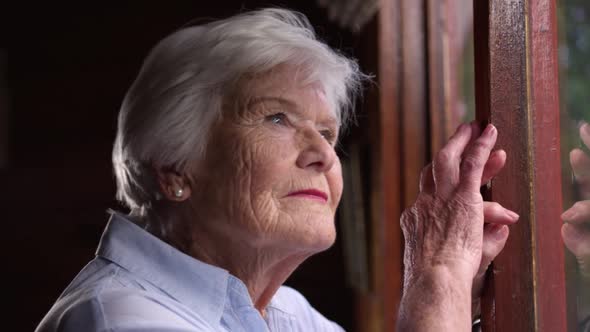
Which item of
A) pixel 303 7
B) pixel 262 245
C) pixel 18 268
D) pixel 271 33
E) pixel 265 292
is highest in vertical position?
pixel 303 7

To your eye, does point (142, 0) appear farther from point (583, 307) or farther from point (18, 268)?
point (583, 307)

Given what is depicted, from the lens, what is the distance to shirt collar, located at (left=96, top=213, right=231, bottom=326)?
1.29 metres

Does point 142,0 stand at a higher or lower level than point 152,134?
higher

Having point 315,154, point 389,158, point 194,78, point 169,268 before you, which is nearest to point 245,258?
point 169,268

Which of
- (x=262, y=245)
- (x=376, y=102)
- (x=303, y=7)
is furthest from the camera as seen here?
(x=303, y=7)

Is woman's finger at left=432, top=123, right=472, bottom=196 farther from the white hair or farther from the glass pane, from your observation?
Result: the white hair

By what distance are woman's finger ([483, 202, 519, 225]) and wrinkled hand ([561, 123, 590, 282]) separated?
81 mm

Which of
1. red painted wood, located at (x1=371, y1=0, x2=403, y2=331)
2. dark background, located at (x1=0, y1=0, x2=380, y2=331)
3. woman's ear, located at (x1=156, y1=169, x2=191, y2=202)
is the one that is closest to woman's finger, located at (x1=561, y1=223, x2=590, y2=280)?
woman's ear, located at (x1=156, y1=169, x2=191, y2=202)

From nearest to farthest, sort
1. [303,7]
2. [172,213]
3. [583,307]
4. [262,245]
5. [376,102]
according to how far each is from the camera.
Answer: [583,307] → [262,245] → [172,213] → [376,102] → [303,7]

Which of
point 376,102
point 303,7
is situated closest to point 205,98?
point 376,102

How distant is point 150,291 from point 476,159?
0.66 m

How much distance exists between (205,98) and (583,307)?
0.82 meters

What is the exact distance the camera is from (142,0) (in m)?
4.15

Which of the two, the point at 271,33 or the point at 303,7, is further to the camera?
the point at 303,7
